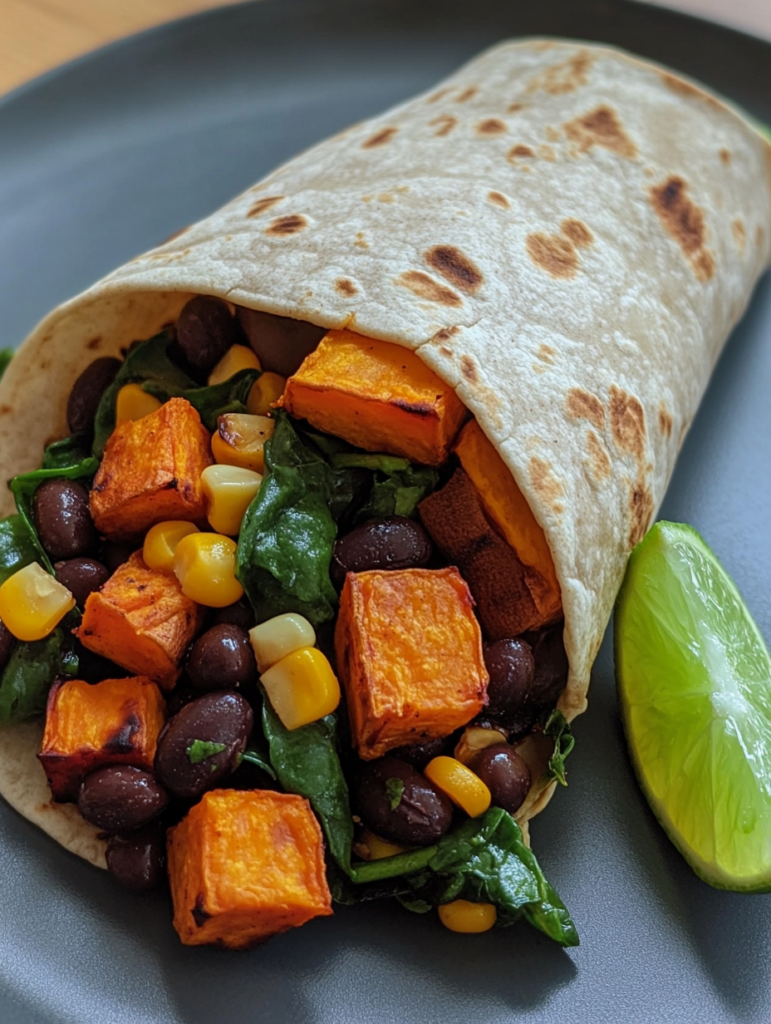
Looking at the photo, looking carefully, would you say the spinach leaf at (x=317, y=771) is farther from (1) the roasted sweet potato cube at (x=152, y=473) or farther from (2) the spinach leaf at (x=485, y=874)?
(1) the roasted sweet potato cube at (x=152, y=473)

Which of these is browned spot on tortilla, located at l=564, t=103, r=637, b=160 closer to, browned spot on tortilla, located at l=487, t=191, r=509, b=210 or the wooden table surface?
browned spot on tortilla, located at l=487, t=191, r=509, b=210

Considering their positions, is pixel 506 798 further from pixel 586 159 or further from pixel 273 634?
pixel 586 159

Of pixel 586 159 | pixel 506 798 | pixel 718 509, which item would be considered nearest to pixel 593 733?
pixel 506 798

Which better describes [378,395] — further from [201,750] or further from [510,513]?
[201,750]

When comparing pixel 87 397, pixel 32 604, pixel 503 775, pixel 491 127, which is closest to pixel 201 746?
pixel 32 604

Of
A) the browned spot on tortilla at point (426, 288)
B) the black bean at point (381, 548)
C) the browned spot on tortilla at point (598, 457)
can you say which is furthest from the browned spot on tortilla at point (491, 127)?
the black bean at point (381, 548)

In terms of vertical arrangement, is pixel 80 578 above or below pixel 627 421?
below

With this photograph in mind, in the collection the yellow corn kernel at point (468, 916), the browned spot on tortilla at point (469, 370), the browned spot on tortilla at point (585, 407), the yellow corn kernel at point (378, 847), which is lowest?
the yellow corn kernel at point (468, 916)
